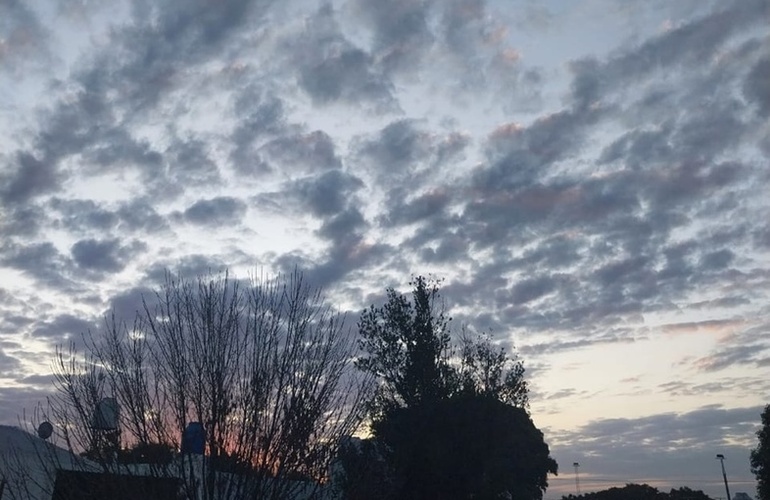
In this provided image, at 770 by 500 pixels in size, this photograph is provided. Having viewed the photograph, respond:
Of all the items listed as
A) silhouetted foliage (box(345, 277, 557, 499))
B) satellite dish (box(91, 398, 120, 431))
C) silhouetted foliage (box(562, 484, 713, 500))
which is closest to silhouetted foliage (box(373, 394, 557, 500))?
silhouetted foliage (box(345, 277, 557, 499))

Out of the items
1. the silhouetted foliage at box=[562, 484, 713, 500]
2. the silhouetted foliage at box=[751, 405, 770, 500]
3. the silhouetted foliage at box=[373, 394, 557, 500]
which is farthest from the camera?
the silhouetted foliage at box=[562, 484, 713, 500]

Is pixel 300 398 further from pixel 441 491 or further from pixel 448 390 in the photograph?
pixel 448 390

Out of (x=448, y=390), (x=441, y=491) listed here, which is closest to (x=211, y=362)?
(x=441, y=491)

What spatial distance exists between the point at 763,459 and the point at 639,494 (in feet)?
41.4

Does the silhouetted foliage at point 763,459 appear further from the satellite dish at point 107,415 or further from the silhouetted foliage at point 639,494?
the satellite dish at point 107,415

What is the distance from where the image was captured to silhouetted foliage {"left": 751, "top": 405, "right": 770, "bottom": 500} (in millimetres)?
44906

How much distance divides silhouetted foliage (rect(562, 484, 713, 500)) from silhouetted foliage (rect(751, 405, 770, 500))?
9.86 m

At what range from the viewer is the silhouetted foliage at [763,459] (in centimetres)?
4491

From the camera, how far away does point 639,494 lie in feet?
183

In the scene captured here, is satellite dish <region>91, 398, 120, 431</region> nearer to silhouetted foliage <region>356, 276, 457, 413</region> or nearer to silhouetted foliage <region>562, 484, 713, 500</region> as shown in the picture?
silhouetted foliage <region>356, 276, 457, 413</region>

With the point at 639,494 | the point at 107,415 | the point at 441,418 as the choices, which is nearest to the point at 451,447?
the point at 441,418

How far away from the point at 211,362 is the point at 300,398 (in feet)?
5.04

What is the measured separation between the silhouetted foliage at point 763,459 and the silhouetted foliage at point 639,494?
986cm

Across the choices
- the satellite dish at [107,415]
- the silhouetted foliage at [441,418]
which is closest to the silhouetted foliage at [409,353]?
the silhouetted foliage at [441,418]
